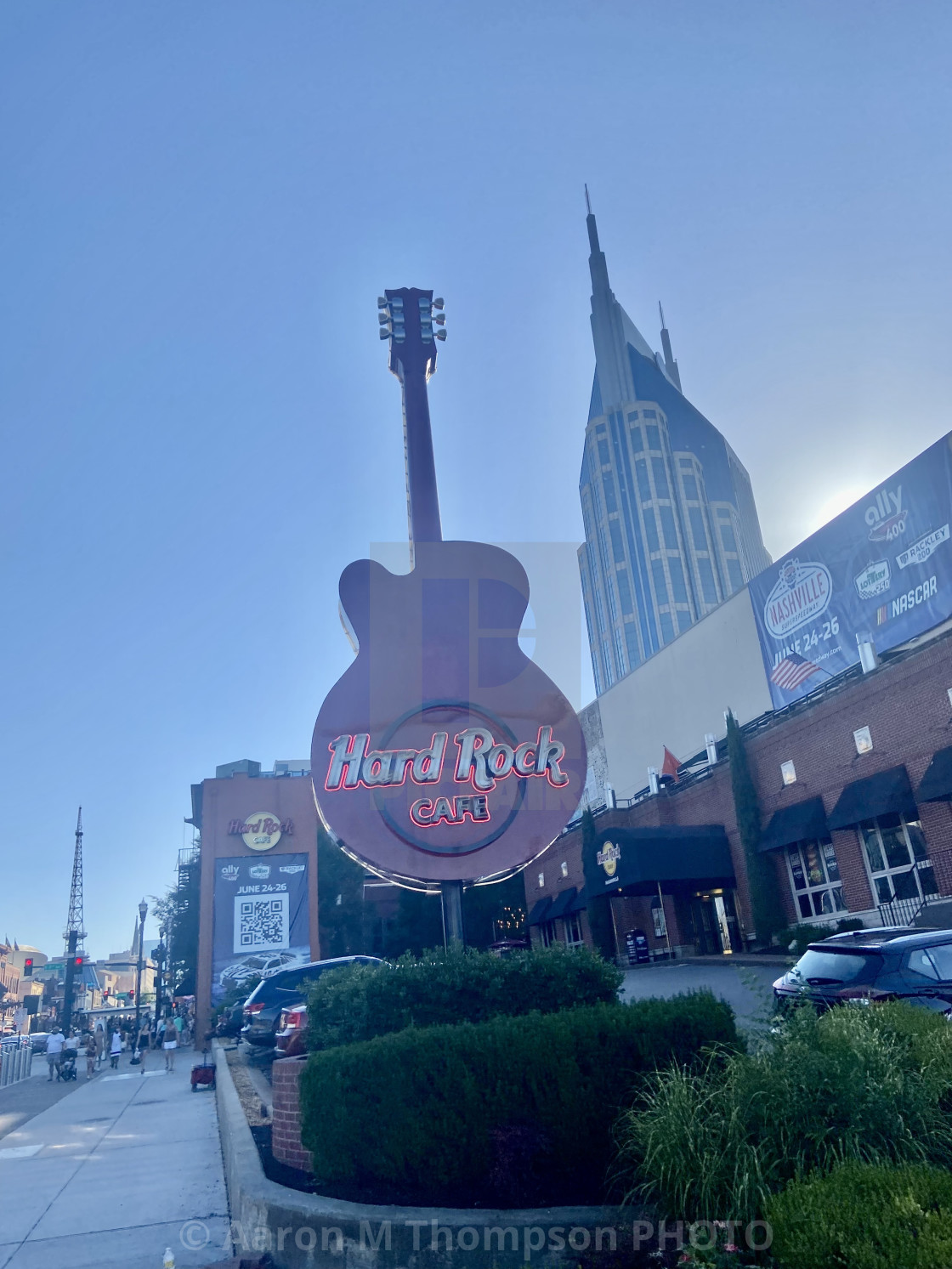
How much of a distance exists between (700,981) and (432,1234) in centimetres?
1762

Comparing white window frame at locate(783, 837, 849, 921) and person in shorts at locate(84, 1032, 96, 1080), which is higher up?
white window frame at locate(783, 837, 849, 921)

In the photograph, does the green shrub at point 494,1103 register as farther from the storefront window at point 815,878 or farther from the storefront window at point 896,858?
the storefront window at point 815,878

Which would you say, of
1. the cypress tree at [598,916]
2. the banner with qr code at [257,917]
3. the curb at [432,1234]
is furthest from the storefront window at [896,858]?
the banner with qr code at [257,917]

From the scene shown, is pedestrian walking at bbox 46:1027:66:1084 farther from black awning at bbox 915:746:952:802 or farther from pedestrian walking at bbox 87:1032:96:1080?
black awning at bbox 915:746:952:802

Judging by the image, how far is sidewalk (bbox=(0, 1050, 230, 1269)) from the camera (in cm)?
725

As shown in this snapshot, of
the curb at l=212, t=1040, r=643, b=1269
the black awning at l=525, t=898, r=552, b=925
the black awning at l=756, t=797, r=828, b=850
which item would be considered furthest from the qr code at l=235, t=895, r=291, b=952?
the curb at l=212, t=1040, r=643, b=1269

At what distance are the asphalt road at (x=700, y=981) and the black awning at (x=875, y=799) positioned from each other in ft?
15.3

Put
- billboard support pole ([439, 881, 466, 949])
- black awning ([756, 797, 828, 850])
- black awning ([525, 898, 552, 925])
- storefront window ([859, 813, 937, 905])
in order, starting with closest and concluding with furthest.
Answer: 1. billboard support pole ([439, 881, 466, 949])
2. storefront window ([859, 813, 937, 905])
3. black awning ([756, 797, 828, 850])
4. black awning ([525, 898, 552, 925])

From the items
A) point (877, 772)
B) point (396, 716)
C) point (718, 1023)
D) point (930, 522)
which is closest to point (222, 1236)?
point (718, 1023)

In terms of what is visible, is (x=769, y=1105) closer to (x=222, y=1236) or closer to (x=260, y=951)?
(x=222, y=1236)

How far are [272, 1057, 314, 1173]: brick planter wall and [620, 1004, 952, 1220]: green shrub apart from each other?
2.89 m

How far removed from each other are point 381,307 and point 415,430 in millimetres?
3748

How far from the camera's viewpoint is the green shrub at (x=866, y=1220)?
3678 mm

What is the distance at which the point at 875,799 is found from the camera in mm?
24578
